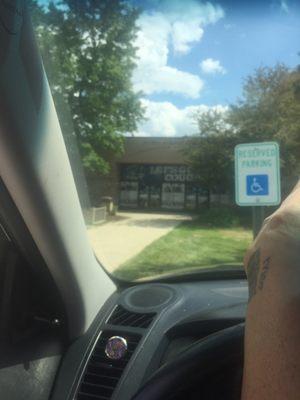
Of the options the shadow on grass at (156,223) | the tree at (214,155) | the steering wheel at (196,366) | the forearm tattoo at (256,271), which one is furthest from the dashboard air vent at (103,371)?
the shadow on grass at (156,223)

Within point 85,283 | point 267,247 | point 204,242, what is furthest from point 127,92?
point 267,247

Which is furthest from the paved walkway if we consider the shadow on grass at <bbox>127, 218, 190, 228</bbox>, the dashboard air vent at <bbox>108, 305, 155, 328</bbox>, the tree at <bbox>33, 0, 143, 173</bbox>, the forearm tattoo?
the forearm tattoo

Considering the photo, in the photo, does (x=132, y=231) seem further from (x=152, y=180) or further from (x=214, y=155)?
(x=152, y=180)

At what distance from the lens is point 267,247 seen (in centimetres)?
92

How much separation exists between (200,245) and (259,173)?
378 cm

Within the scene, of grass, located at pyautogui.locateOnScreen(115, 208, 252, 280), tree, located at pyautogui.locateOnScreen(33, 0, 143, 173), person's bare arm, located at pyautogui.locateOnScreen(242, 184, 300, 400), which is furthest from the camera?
grass, located at pyautogui.locateOnScreen(115, 208, 252, 280)

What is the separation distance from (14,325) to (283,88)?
2695 millimetres

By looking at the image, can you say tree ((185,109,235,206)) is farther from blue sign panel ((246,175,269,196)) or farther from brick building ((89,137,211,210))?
blue sign panel ((246,175,269,196))

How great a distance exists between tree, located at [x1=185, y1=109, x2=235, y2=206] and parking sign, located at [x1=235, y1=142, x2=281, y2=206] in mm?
3276

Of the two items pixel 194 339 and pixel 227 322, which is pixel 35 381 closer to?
pixel 194 339

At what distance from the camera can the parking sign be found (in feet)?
7.72

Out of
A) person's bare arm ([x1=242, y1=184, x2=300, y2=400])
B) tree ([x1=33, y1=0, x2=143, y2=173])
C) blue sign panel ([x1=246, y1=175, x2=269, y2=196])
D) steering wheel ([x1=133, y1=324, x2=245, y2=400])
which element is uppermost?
tree ([x1=33, y1=0, x2=143, y2=173])

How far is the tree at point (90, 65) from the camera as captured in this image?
8.79ft

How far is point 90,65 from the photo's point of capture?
4.17 m
